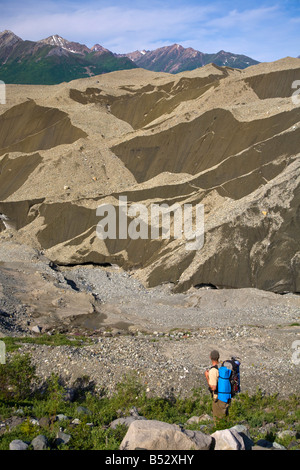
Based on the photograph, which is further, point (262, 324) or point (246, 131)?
point (246, 131)

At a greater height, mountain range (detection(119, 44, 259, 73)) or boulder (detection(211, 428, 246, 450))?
mountain range (detection(119, 44, 259, 73))

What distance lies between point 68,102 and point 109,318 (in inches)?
950

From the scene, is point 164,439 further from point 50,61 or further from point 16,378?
point 50,61

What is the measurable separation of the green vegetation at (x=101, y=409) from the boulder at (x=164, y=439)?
55 cm

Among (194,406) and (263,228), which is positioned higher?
(263,228)

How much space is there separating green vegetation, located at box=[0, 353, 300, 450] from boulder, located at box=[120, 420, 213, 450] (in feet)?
1.79

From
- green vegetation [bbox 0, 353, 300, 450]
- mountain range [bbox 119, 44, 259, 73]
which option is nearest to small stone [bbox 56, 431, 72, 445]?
green vegetation [bbox 0, 353, 300, 450]

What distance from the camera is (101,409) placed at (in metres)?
8.27

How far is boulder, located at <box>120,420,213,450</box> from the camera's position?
5309mm

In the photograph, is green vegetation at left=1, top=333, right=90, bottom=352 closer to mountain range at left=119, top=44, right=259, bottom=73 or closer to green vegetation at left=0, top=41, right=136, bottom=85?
green vegetation at left=0, top=41, right=136, bottom=85

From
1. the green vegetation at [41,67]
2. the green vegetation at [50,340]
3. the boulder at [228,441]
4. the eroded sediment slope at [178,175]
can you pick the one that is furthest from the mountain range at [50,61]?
the boulder at [228,441]

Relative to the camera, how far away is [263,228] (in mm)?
19406

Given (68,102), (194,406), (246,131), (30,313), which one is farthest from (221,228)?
(68,102)

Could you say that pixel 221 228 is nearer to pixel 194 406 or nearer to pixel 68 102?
pixel 194 406
